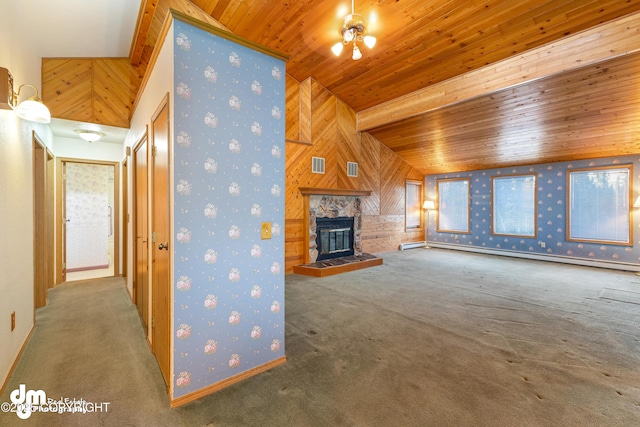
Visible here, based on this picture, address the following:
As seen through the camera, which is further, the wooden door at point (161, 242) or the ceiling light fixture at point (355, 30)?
the ceiling light fixture at point (355, 30)

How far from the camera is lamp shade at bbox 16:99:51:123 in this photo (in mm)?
2156

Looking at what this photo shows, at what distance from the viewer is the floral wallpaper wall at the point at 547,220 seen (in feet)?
17.9

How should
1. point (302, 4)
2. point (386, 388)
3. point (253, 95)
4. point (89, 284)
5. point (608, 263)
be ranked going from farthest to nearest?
point (608, 263) < point (89, 284) < point (302, 4) < point (253, 95) < point (386, 388)

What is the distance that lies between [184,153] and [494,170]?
7805 mm

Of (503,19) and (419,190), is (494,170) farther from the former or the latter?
(503,19)

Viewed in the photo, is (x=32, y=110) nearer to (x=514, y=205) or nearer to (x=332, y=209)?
(x=332, y=209)

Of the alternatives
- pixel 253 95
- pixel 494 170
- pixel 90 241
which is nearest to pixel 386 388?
pixel 253 95

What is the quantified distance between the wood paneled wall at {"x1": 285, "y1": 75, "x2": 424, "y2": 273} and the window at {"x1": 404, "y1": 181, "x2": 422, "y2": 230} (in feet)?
0.71

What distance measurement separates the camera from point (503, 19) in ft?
11.4

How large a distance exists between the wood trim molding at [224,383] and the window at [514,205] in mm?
7036

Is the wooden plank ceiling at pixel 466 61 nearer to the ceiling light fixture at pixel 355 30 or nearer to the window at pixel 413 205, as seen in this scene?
the ceiling light fixture at pixel 355 30

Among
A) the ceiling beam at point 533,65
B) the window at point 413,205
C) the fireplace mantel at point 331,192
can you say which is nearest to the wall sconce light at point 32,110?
the fireplace mantel at point 331,192

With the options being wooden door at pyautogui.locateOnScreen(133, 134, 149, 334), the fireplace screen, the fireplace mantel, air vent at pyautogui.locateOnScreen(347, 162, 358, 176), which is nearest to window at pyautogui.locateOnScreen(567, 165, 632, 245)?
the fireplace mantel

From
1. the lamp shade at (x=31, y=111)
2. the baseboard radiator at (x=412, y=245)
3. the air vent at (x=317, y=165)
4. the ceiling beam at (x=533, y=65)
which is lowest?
the baseboard radiator at (x=412, y=245)
